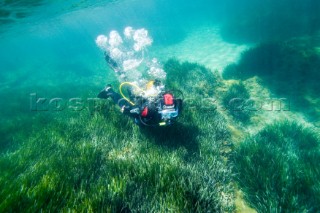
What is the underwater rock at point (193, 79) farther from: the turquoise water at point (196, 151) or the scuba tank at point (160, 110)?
the scuba tank at point (160, 110)

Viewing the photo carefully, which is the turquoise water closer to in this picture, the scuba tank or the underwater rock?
the underwater rock

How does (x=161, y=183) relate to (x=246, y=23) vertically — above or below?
below

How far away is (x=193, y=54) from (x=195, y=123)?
1871 cm

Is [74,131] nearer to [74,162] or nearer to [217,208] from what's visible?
[74,162]

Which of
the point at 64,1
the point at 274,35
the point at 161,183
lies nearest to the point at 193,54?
the point at 274,35

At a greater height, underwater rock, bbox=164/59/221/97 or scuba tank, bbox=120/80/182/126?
underwater rock, bbox=164/59/221/97

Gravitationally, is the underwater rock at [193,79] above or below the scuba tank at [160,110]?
above

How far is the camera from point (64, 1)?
78.9ft

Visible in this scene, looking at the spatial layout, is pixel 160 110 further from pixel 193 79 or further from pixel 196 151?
pixel 193 79

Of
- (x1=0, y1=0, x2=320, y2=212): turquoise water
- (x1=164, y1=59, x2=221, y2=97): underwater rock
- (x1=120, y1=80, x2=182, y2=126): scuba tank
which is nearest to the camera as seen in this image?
(x1=0, y1=0, x2=320, y2=212): turquoise water

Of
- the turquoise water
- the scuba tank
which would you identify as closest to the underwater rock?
the turquoise water

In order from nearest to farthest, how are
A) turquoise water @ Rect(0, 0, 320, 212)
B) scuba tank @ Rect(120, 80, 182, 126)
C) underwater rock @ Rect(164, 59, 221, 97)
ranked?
turquoise water @ Rect(0, 0, 320, 212) < scuba tank @ Rect(120, 80, 182, 126) < underwater rock @ Rect(164, 59, 221, 97)

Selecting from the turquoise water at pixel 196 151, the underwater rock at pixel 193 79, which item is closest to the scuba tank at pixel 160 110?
the turquoise water at pixel 196 151

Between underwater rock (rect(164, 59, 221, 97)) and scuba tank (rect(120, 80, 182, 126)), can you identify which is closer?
scuba tank (rect(120, 80, 182, 126))
